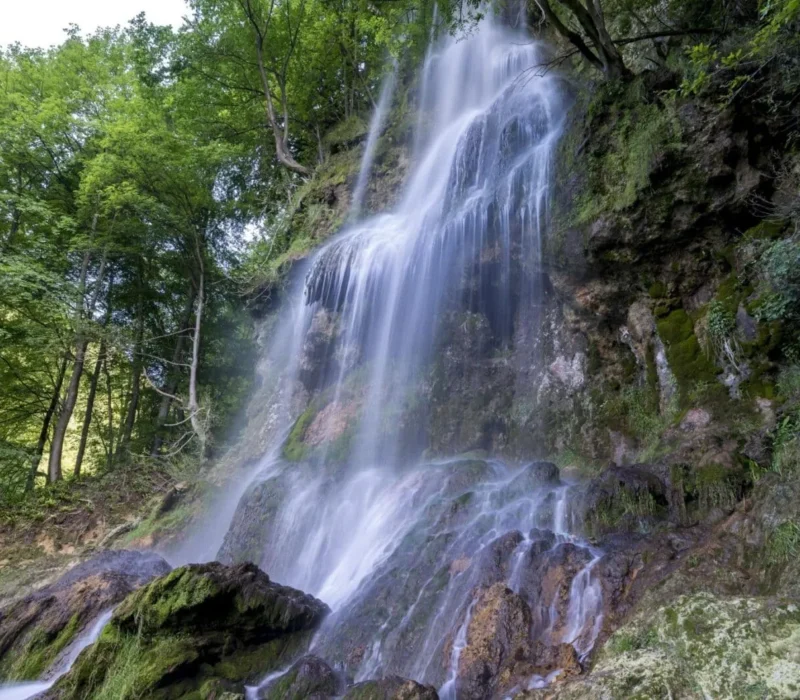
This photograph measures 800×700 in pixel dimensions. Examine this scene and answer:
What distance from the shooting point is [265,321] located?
16469mm

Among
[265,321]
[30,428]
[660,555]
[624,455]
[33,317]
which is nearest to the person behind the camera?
[660,555]

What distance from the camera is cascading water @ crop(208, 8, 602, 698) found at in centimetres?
509

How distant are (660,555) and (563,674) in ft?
4.94

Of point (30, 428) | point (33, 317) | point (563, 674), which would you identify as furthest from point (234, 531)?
point (30, 428)

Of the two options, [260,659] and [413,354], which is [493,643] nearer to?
[260,659]

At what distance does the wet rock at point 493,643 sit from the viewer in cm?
402

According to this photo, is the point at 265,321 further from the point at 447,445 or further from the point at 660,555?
the point at 660,555

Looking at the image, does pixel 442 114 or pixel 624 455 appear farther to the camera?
pixel 442 114

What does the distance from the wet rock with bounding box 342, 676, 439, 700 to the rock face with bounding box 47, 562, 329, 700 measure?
1.25 m

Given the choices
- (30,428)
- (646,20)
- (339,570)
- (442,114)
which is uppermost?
(442,114)

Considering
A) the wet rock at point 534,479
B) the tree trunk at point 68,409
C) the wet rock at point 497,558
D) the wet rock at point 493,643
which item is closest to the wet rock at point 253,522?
the wet rock at point 534,479

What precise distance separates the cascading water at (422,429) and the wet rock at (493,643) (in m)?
0.12

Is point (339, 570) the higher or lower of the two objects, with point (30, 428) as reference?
lower

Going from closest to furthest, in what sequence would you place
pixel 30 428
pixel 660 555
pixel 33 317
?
1. pixel 660 555
2. pixel 33 317
3. pixel 30 428
